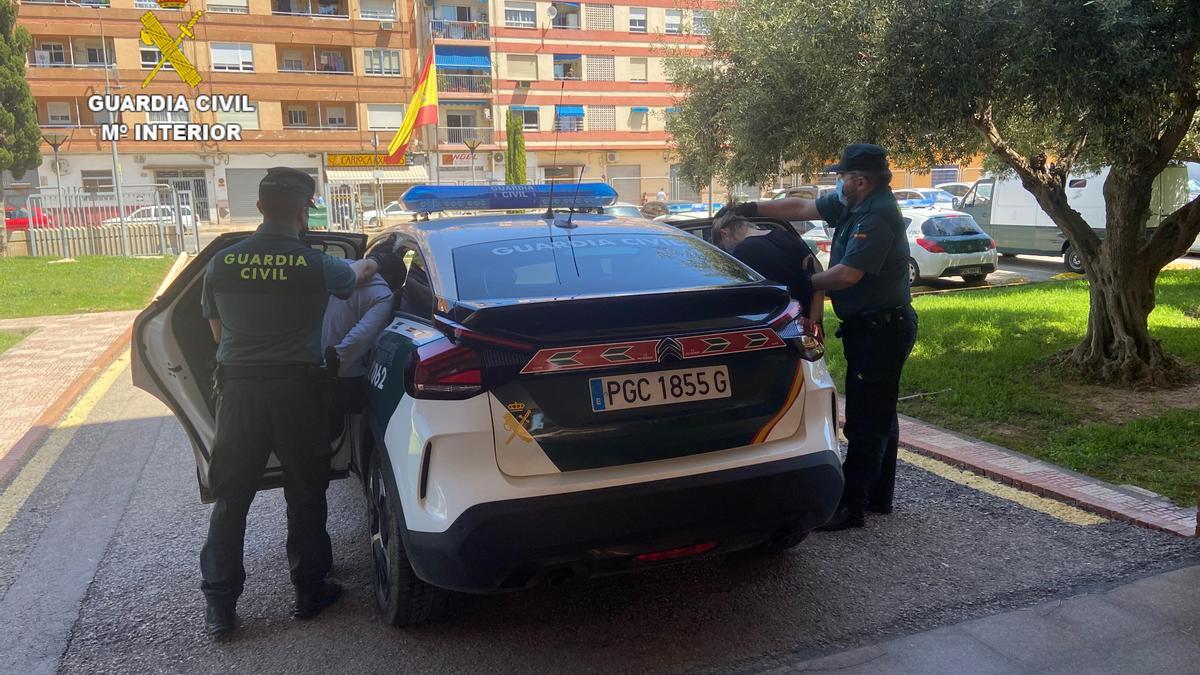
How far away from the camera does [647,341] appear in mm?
3018

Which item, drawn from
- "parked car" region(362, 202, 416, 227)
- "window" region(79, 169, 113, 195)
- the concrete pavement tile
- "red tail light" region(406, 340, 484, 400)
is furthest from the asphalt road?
"window" region(79, 169, 113, 195)

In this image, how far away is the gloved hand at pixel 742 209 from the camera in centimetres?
455

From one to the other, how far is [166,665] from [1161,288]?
44.1ft

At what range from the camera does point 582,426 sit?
296 cm

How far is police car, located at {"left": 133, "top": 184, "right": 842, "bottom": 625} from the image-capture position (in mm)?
2895

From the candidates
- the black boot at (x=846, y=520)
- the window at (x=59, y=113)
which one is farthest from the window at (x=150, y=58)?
the black boot at (x=846, y=520)

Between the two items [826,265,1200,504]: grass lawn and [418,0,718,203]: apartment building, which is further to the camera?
[418,0,718,203]: apartment building

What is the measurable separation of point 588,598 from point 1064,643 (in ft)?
5.91

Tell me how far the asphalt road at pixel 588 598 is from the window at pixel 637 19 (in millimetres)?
48730

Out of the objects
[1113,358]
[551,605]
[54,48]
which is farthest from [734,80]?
[54,48]

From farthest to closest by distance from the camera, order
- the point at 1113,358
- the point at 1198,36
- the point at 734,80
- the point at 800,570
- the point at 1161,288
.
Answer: the point at 734,80 → the point at 1161,288 → the point at 1113,358 → the point at 1198,36 → the point at 800,570

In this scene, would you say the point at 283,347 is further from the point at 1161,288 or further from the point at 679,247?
the point at 1161,288

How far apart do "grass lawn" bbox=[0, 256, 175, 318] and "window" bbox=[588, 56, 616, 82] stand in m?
33.3

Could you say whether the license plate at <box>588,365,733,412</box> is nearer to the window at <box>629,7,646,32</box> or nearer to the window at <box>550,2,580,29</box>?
the window at <box>550,2,580,29</box>
